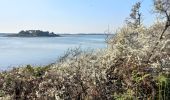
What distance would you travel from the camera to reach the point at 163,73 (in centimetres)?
694

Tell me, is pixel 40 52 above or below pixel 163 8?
below

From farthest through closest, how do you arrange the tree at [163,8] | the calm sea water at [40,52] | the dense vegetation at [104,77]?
the calm sea water at [40,52]
the tree at [163,8]
the dense vegetation at [104,77]

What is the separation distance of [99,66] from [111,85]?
0.61 m

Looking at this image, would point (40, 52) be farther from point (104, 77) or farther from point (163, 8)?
point (104, 77)

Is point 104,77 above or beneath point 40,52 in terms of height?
above

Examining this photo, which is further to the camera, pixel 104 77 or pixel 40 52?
pixel 40 52

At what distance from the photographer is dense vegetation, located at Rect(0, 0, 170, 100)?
21.4 ft

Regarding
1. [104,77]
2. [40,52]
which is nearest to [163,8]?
[104,77]

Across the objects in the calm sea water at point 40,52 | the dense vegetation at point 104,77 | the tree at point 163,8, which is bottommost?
the calm sea water at point 40,52

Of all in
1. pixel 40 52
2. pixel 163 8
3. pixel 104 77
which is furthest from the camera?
pixel 40 52

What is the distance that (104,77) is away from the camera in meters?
7.06

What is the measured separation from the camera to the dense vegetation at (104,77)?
6527mm

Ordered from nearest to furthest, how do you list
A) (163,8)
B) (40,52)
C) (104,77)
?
1. (104,77)
2. (163,8)
3. (40,52)

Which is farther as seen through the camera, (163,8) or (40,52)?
(40,52)
